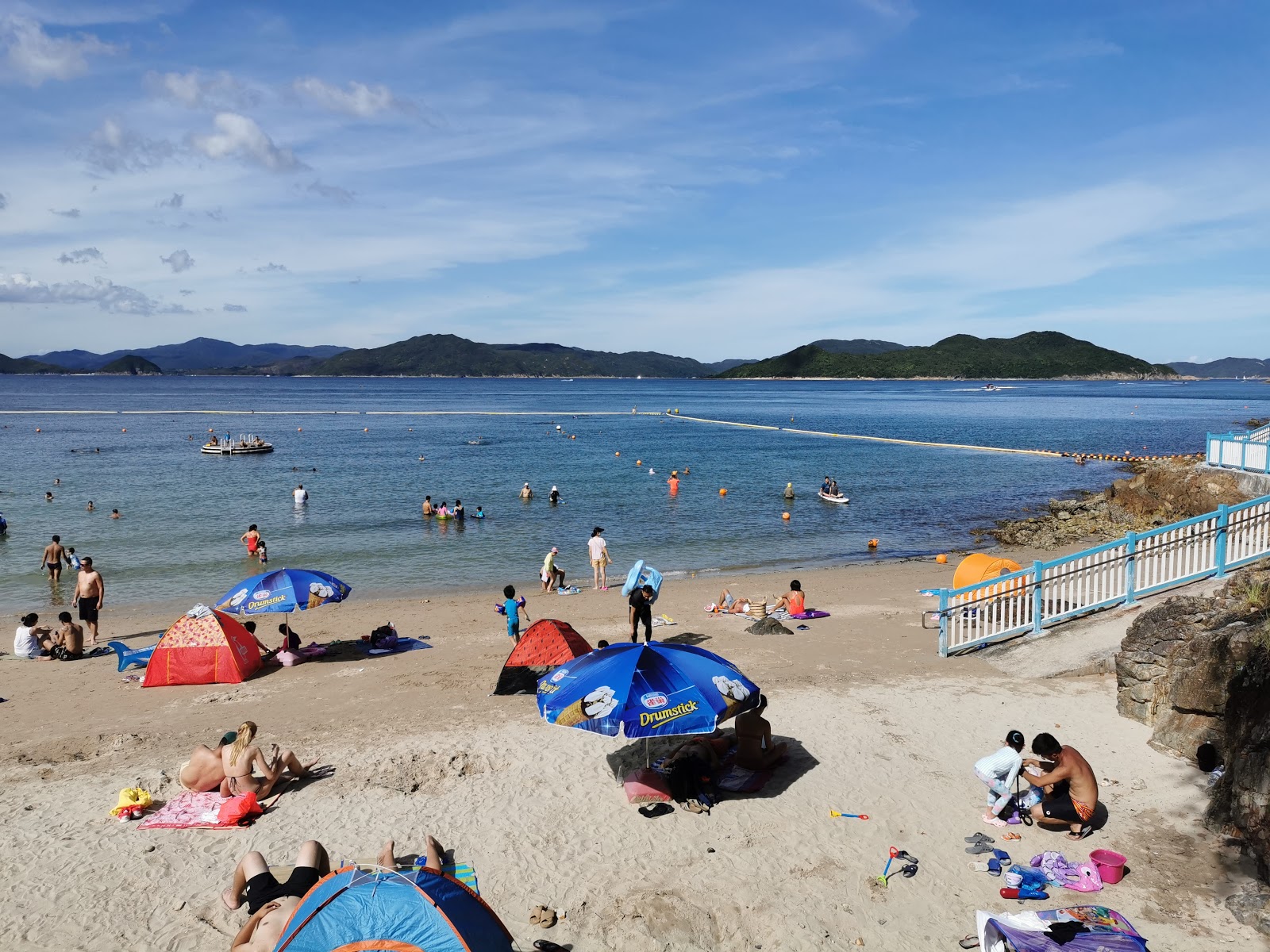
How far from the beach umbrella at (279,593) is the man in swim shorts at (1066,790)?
10.4 m

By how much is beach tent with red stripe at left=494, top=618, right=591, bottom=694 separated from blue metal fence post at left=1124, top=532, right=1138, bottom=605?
8360mm

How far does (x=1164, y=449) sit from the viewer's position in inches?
2501

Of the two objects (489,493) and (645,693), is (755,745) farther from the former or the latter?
(489,493)

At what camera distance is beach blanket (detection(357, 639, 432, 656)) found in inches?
623

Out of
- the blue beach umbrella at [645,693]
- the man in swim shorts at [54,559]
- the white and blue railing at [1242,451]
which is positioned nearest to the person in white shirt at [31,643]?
the man in swim shorts at [54,559]

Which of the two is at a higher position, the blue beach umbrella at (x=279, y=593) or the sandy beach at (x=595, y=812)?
the blue beach umbrella at (x=279, y=593)

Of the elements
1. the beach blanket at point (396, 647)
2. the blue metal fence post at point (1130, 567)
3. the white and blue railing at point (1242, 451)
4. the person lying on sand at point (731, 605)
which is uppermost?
the white and blue railing at point (1242, 451)

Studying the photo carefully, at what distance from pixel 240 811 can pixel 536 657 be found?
482cm

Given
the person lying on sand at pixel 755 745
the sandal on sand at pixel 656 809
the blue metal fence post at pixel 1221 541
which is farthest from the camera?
the blue metal fence post at pixel 1221 541

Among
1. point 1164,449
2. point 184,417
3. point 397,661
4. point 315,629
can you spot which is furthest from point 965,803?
point 184,417

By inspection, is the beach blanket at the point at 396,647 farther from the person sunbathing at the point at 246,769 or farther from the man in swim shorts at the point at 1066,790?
the man in swim shorts at the point at 1066,790

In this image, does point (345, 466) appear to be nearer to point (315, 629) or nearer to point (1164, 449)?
point (315, 629)

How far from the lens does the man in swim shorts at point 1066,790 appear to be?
27.7ft

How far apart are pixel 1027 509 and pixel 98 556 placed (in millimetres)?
34974
